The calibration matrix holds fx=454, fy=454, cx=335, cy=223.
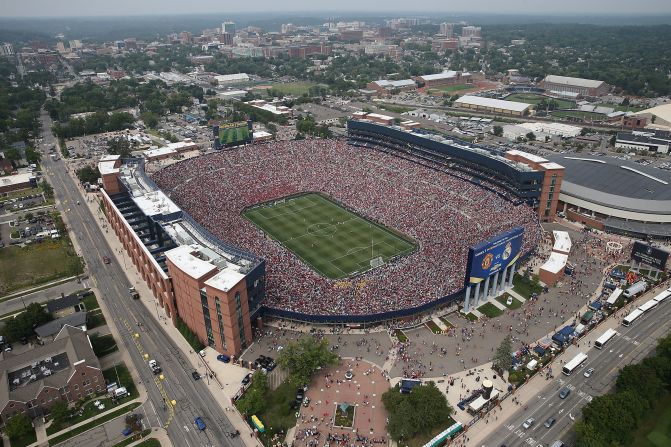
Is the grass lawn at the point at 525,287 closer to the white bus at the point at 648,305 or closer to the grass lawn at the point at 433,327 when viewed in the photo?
the white bus at the point at 648,305

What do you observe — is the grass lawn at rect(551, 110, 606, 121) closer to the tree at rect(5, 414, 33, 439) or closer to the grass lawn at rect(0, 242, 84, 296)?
the grass lawn at rect(0, 242, 84, 296)

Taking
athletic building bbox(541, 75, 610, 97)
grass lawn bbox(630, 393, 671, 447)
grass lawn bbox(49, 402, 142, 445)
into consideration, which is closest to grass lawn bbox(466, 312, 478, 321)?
grass lawn bbox(630, 393, 671, 447)

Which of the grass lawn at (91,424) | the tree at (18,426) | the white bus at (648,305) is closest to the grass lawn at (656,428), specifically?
the white bus at (648,305)

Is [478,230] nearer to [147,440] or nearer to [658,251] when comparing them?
[658,251]

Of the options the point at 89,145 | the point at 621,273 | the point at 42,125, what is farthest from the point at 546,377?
the point at 42,125

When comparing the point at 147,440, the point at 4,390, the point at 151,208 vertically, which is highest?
the point at 151,208

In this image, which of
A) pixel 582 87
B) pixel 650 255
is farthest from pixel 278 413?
pixel 582 87
